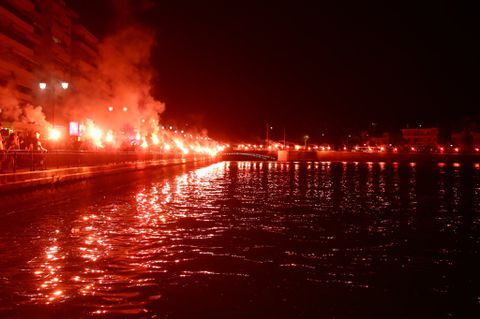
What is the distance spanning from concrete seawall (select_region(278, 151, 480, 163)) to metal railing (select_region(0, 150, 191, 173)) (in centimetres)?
5687

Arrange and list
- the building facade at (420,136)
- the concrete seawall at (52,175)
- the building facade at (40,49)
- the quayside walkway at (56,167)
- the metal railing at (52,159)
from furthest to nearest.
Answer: the building facade at (420,136) < the building facade at (40,49) < the metal railing at (52,159) < the quayside walkway at (56,167) < the concrete seawall at (52,175)

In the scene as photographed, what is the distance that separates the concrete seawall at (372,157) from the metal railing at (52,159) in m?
56.9

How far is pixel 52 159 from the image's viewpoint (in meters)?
25.8

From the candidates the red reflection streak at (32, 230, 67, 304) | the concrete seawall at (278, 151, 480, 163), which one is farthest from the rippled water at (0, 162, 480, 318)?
the concrete seawall at (278, 151, 480, 163)

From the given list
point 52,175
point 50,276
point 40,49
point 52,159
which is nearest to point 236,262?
point 50,276

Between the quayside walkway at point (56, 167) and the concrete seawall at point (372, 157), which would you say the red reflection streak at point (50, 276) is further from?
the concrete seawall at point (372, 157)

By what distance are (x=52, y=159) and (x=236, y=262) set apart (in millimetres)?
19756

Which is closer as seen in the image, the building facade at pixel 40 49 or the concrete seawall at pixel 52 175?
the concrete seawall at pixel 52 175

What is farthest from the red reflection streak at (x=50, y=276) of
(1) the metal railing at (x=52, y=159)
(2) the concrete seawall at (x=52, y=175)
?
(1) the metal railing at (x=52, y=159)

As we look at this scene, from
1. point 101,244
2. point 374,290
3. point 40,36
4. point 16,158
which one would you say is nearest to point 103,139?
point 40,36

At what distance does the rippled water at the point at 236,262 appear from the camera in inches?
249

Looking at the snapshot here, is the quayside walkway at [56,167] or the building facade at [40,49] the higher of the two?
the building facade at [40,49]

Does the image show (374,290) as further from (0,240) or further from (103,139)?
(103,139)

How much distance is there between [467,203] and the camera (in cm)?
1883
